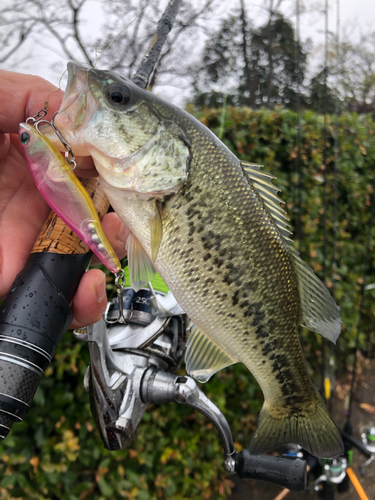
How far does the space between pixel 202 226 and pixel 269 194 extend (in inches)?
12.6

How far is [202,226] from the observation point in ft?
3.36

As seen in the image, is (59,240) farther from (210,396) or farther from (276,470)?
(210,396)

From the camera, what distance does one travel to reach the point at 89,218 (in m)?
0.90

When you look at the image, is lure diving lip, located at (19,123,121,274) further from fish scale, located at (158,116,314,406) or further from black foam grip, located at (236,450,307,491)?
black foam grip, located at (236,450,307,491)

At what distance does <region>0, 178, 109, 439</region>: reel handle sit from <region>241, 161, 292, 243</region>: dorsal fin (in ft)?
1.95

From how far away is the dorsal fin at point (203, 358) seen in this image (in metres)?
1.18

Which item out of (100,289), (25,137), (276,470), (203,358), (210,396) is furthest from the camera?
(210,396)

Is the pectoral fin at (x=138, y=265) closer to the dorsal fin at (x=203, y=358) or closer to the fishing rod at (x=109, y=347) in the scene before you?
the fishing rod at (x=109, y=347)

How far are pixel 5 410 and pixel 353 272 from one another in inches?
183

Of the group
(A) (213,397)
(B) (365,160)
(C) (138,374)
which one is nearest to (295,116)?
(B) (365,160)

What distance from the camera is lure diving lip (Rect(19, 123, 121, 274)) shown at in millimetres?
861

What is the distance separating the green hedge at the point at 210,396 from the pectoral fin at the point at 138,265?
4.68 ft

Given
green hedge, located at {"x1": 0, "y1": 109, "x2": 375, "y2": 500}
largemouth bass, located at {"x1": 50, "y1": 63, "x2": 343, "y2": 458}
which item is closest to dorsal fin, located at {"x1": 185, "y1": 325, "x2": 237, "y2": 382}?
largemouth bass, located at {"x1": 50, "y1": 63, "x2": 343, "y2": 458}

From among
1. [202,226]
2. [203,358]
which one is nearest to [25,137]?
[202,226]
